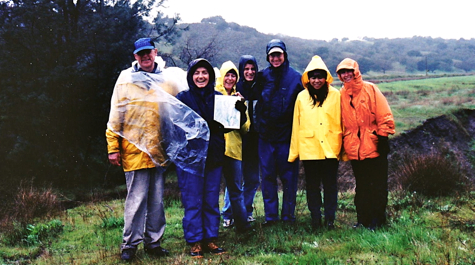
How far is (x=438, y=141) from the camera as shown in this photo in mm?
15414

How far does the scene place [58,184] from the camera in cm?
1283

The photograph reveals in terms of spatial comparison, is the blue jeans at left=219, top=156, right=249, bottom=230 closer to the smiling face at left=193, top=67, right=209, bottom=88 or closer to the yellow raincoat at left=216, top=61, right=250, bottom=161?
the yellow raincoat at left=216, top=61, right=250, bottom=161

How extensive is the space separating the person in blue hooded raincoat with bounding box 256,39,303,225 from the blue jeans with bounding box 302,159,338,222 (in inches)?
12.6

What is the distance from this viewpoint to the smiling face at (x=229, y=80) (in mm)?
5184

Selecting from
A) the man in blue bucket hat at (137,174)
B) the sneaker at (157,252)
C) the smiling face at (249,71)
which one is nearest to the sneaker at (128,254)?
the man in blue bucket hat at (137,174)

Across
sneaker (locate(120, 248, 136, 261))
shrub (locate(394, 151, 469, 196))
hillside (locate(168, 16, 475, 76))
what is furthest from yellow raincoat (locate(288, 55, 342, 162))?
hillside (locate(168, 16, 475, 76))

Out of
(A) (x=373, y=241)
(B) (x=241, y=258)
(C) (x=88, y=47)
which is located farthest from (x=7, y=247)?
(C) (x=88, y=47)

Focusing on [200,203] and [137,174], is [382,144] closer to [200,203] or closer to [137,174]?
[200,203]

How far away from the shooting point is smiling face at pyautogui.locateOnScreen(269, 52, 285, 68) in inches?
205

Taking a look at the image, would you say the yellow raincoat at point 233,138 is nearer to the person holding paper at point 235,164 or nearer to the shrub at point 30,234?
the person holding paper at point 235,164

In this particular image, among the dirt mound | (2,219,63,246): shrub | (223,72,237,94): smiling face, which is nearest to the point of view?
(223,72,237,94): smiling face

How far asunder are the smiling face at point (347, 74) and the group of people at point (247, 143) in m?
0.01

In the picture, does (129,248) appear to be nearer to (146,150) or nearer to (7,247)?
(146,150)

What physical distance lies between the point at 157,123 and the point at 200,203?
99 centimetres
